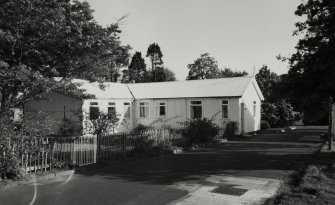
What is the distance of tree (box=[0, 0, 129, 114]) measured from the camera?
9609mm

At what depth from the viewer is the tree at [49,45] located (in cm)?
961

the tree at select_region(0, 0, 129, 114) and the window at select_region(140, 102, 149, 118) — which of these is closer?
the tree at select_region(0, 0, 129, 114)

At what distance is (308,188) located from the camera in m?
8.05

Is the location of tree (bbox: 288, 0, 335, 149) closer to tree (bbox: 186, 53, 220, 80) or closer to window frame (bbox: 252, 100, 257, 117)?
window frame (bbox: 252, 100, 257, 117)

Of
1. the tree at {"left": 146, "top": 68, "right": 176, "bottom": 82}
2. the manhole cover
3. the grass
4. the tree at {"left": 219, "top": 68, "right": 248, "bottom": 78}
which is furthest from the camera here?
the tree at {"left": 146, "top": 68, "right": 176, "bottom": 82}

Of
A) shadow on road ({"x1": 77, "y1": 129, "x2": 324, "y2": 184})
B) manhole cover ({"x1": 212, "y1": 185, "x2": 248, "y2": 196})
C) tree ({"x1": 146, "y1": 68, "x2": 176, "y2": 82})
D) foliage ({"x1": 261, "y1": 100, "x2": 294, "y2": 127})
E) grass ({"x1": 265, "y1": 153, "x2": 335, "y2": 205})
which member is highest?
tree ({"x1": 146, "y1": 68, "x2": 176, "y2": 82})

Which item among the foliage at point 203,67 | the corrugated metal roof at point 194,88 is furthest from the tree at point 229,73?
the corrugated metal roof at point 194,88

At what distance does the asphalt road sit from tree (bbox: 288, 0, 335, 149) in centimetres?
288

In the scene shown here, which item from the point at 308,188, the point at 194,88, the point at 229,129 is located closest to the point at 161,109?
the point at 194,88

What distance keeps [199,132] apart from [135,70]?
187ft

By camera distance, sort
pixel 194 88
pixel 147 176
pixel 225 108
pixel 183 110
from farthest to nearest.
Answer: pixel 194 88, pixel 183 110, pixel 225 108, pixel 147 176

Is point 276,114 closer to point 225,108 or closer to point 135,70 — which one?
point 225,108

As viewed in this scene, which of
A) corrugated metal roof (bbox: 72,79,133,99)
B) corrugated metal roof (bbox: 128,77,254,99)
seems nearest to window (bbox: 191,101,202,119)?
corrugated metal roof (bbox: 128,77,254,99)

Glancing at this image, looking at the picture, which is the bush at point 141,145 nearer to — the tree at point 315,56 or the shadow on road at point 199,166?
the shadow on road at point 199,166
